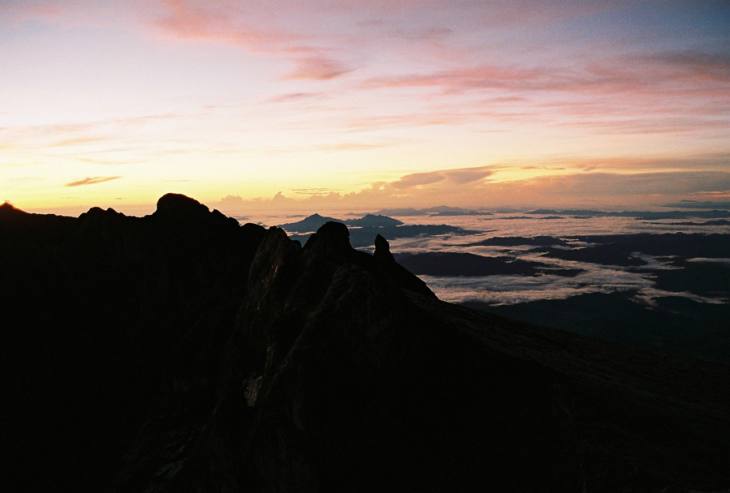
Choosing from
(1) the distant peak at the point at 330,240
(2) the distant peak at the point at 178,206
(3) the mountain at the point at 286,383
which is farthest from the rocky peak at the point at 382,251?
(2) the distant peak at the point at 178,206

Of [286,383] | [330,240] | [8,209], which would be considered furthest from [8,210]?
[286,383]

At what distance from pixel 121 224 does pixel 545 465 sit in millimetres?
71776

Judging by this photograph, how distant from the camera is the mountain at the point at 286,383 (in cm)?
2222

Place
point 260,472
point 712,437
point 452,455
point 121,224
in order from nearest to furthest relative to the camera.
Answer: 1. point 452,455
2. point 260,472
3. point 712,437
4. point 121,224

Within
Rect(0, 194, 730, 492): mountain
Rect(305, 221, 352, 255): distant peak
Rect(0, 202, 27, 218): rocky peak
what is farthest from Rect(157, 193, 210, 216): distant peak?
Rect(305, 221, 352, 255): distant peak

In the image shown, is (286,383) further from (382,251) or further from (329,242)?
(382,251)

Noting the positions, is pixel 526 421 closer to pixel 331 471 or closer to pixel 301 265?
pixel 331 471

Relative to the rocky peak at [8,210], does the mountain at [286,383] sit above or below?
below

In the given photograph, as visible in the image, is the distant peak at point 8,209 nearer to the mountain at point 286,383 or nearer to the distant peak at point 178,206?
the mountain at point 286,383

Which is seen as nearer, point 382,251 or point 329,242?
point 329,242

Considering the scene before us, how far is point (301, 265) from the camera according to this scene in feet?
119

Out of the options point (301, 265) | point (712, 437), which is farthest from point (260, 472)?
point (712, 437)

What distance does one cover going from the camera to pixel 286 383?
23625mm

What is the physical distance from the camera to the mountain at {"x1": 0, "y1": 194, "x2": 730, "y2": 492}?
22219 mm
